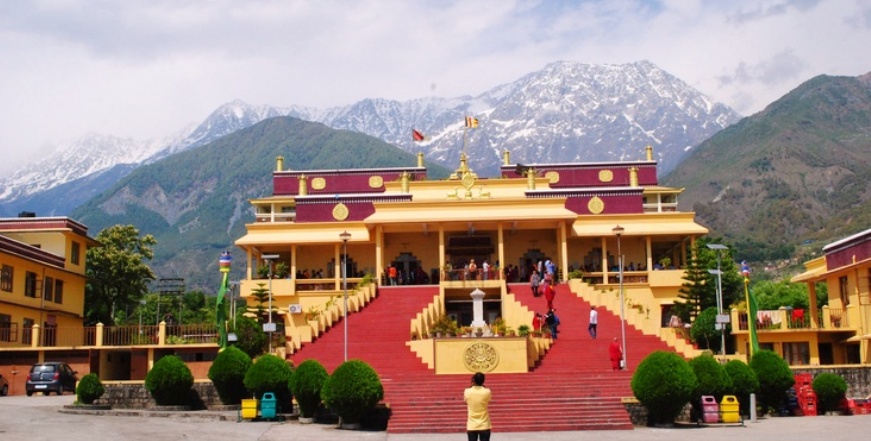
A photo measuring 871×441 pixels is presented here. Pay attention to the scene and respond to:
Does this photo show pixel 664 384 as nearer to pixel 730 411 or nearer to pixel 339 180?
pixel 730 411

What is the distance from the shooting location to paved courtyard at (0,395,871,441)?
2288cm

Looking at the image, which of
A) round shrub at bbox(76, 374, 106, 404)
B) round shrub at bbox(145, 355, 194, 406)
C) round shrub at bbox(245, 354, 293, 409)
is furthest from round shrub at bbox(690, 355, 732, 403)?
round shrub at bbox(76, 374, 106, 404)

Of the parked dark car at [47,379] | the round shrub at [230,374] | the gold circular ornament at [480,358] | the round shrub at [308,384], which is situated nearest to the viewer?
the round shrub at [308,384]

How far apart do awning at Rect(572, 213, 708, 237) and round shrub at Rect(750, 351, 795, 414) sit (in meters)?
20.3

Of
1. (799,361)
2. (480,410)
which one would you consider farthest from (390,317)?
(480,410)

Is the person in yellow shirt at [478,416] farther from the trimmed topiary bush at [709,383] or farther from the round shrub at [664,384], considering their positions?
the trimmed topiary bush at [709,383]

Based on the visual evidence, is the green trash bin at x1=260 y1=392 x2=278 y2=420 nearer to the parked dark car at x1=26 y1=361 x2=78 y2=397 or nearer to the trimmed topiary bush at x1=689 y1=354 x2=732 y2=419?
the trimmed topiary bush at x1=689 y1=354 x2=732 y2=419

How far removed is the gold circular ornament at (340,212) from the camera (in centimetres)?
5338

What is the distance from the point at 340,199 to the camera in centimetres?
5362

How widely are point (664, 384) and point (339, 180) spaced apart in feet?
121

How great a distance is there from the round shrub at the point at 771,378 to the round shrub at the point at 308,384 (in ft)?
39.1

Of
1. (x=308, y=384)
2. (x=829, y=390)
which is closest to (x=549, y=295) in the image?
(x=829, y=390)

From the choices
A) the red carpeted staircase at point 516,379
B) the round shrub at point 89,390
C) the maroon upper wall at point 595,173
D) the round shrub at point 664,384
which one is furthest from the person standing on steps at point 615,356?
the maroon upper wall at point 595,173

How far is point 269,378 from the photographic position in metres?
28.2
